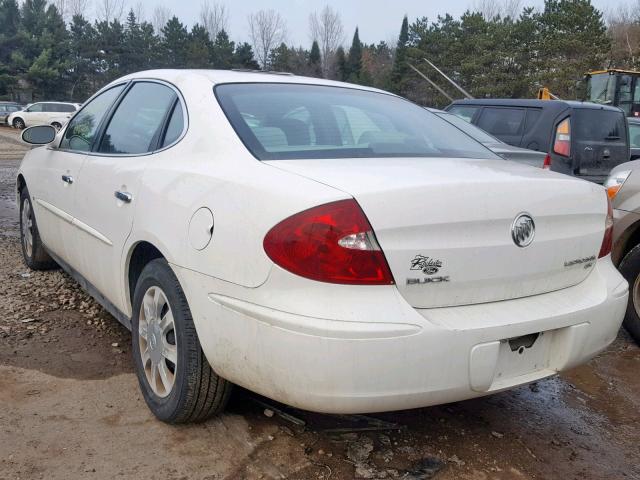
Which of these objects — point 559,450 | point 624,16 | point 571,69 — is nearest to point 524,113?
point 559,450

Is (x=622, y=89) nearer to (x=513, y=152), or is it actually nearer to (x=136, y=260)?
(x=513, y=152)

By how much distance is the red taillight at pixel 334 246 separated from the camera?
2000 millimetres

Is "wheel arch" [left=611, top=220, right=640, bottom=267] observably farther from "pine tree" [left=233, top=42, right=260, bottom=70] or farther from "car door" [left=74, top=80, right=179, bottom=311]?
"pine tree" [left=233, top=42, right=260, bottom=70]

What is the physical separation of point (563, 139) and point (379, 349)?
20.7ft

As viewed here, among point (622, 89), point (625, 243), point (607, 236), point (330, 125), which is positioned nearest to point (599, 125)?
point (625, 243)

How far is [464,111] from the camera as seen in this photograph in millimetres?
9109

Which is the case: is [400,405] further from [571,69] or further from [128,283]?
[571,69]

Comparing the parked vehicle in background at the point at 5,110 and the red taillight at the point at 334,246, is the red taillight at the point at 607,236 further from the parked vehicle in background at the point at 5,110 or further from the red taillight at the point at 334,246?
the parked vehicle in background at the point at 5,110

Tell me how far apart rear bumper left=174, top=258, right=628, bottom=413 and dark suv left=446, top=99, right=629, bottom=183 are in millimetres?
5269

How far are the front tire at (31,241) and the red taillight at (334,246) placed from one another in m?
3.17

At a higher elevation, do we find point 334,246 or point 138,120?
point 138,120

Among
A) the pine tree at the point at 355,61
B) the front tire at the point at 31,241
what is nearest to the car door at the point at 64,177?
the front tire at the point at 31,241

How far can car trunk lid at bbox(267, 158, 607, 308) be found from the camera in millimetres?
2049

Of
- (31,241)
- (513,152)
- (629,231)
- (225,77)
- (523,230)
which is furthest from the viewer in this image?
(513,152)
